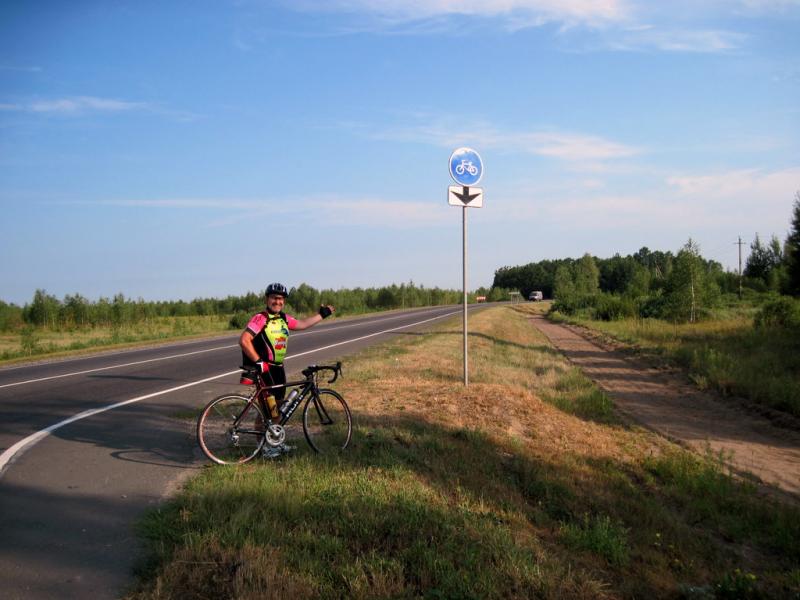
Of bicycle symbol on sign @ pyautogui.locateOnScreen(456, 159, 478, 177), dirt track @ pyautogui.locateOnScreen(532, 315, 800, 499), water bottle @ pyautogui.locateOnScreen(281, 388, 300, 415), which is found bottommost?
dirt track @ pyautogui.locateOnScreen(532, 315, 800, 499)

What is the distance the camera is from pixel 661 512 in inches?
243

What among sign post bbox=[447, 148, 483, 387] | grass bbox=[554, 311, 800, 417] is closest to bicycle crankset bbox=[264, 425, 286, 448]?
sign post bbox=[447, 148, 483, 387]

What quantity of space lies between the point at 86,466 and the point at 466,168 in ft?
23.7

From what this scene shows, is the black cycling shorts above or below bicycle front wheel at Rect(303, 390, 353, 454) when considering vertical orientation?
above

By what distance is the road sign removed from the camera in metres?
10.2

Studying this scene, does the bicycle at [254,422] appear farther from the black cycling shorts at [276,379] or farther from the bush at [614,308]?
the bush at [614,308]

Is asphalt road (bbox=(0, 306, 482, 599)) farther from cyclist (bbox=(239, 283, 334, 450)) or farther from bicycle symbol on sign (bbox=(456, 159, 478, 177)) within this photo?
bicycle symbol on sign (bbox=(456, 159, 478, 177))

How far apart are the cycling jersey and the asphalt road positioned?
1288 millimetres

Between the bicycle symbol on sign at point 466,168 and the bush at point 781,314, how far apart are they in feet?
57.1

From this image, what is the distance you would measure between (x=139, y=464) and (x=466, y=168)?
689cm

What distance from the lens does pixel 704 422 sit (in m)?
11.7

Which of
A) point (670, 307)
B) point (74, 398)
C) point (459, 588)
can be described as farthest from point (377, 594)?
point (670, 307)

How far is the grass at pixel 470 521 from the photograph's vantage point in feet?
12.7

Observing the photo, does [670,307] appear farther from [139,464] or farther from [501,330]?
[139,464]
